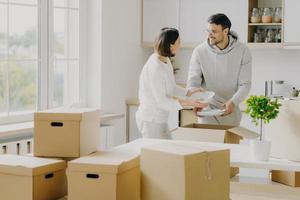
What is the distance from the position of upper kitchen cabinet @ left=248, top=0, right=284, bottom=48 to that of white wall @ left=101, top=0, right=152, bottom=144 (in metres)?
1.19

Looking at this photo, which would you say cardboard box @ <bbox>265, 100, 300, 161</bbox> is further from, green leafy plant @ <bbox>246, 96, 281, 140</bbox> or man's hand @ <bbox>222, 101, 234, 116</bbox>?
man's hand @ <bbox>222, 101, 234, 116</bbox>

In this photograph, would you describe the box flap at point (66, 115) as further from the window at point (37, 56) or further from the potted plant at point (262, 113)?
the window at point (37, 56)

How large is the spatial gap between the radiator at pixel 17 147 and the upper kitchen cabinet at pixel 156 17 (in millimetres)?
2141

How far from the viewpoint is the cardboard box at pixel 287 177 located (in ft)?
9.72

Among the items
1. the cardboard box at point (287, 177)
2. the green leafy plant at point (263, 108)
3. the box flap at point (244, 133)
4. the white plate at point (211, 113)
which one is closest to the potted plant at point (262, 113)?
the green leafy plant at point (263, 108)

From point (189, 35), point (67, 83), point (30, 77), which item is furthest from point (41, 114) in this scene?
point (189, 35)

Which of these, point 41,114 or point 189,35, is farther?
point 189,35

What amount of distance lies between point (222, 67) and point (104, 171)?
2.20 meters

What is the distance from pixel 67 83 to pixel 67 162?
3039 mm

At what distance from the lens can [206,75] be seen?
14.7 ft

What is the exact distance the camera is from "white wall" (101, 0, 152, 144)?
5.79 metres

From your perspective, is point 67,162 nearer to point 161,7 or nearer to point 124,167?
point 124,167

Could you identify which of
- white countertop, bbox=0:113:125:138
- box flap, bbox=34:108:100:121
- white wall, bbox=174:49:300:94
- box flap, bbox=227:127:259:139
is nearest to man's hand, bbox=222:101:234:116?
box flap, bbox=227:127:259:139

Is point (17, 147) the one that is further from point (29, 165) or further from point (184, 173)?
point (184, 173)
